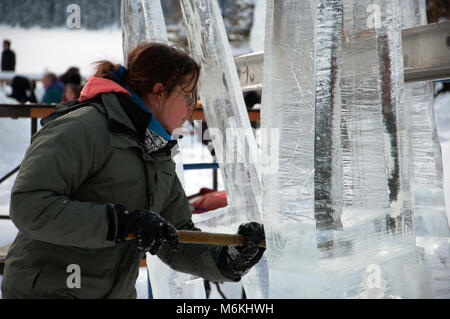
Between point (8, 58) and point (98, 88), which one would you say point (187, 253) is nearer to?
point (98, 88)

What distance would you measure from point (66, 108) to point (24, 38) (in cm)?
972

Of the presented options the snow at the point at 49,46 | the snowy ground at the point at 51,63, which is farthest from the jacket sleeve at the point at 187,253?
the snow at the point at 49,46

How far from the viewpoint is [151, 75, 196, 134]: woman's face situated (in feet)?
4.90

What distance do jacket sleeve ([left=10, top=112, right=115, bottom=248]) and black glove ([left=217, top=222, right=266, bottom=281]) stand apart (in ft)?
1.51

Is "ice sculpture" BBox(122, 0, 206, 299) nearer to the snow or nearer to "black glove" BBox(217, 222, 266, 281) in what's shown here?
"black glove" BBox(217, 222, 266, 281)

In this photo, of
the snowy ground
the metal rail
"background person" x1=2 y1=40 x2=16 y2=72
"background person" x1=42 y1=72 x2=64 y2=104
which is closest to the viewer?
the metal rail

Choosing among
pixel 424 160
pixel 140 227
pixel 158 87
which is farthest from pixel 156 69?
pixel 424 160

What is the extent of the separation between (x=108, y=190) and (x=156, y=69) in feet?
1.25

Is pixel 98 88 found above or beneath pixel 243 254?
above

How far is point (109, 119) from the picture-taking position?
1.35 m

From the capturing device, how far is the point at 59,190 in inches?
48.7

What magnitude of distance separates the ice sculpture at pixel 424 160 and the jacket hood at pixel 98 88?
1233mm

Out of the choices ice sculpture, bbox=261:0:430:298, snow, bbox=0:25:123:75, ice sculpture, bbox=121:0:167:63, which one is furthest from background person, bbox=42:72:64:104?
ice sculpture, bbox=261:0:430:298

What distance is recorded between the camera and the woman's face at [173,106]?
149 centimetres
